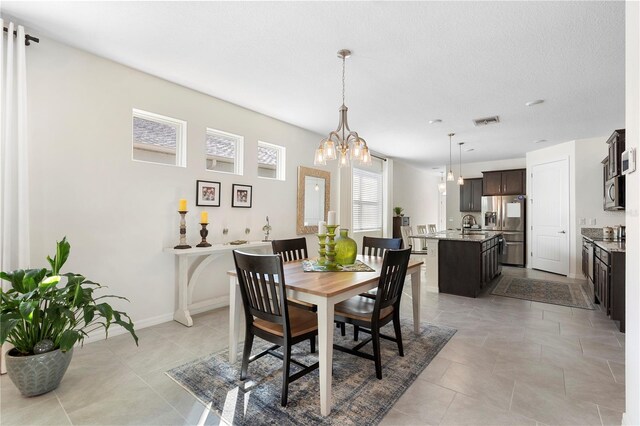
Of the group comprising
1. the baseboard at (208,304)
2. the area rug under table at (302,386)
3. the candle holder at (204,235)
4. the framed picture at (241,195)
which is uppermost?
the framed picture at (241,195)

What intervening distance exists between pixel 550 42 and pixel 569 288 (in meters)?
4.01

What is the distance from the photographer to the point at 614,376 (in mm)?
2225

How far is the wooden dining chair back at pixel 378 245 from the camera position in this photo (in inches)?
128

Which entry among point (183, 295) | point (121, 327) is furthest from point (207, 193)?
point (121, 327)

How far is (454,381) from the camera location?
2170 mm

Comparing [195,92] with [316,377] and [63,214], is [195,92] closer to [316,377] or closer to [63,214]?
[63,214]

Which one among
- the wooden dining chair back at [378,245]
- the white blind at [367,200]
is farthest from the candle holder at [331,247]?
the white blind at [367,200]

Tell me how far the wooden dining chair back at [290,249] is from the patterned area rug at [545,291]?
318cm

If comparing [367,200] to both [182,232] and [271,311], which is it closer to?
[182,232]

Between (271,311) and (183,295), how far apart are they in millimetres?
1763

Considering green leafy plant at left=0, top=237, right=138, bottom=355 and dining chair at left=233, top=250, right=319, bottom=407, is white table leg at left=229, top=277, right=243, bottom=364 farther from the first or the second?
green leafy plant at left=0, top=237, right=138, bottom=355

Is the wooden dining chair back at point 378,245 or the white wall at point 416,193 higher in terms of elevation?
the white wall at point 416,193

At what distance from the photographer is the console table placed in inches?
127

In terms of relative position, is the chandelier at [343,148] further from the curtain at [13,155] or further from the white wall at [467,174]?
the white wall at [467,174]
